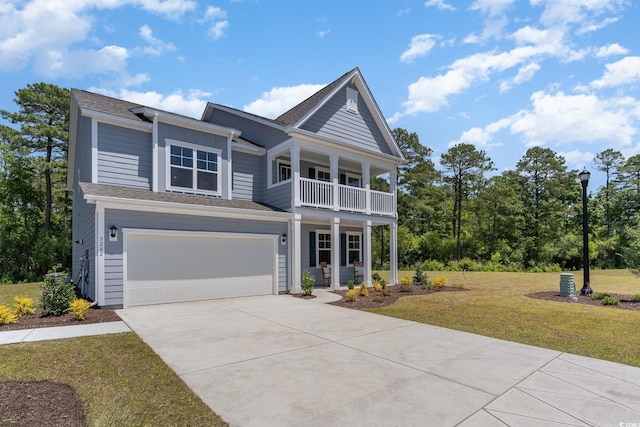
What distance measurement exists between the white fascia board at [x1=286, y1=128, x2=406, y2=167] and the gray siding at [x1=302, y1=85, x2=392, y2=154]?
1.30 feet

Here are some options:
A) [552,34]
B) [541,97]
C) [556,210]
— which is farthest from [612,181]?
[552,34]

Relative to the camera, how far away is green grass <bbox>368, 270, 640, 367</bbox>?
5.96 m

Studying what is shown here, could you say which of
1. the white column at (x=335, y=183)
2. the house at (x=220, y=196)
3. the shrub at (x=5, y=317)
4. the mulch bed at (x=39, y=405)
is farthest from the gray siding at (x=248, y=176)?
the mulch bed at (x=39, y=405)

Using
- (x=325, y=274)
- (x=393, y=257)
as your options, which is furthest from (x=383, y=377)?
(x=393, y=257)

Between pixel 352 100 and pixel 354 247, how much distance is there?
7.03 m

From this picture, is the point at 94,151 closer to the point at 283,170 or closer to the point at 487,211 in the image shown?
the point at 283,170

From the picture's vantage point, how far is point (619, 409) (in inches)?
140

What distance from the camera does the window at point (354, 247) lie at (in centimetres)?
1695

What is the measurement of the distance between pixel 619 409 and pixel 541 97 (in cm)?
1462

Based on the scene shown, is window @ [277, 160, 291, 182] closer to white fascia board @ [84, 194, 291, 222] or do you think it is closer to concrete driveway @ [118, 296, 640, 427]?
white fascia board @ [84, 194, 291, 222]

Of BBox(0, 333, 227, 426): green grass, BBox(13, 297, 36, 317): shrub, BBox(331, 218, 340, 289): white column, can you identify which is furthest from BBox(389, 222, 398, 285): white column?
BBox(13, 297, 36, 317): shrub

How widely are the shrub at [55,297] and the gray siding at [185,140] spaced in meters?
4.22

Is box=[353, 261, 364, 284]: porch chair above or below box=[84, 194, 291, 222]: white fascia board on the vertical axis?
below

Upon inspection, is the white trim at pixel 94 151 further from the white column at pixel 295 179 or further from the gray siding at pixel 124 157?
the white column at pixel 295 179
